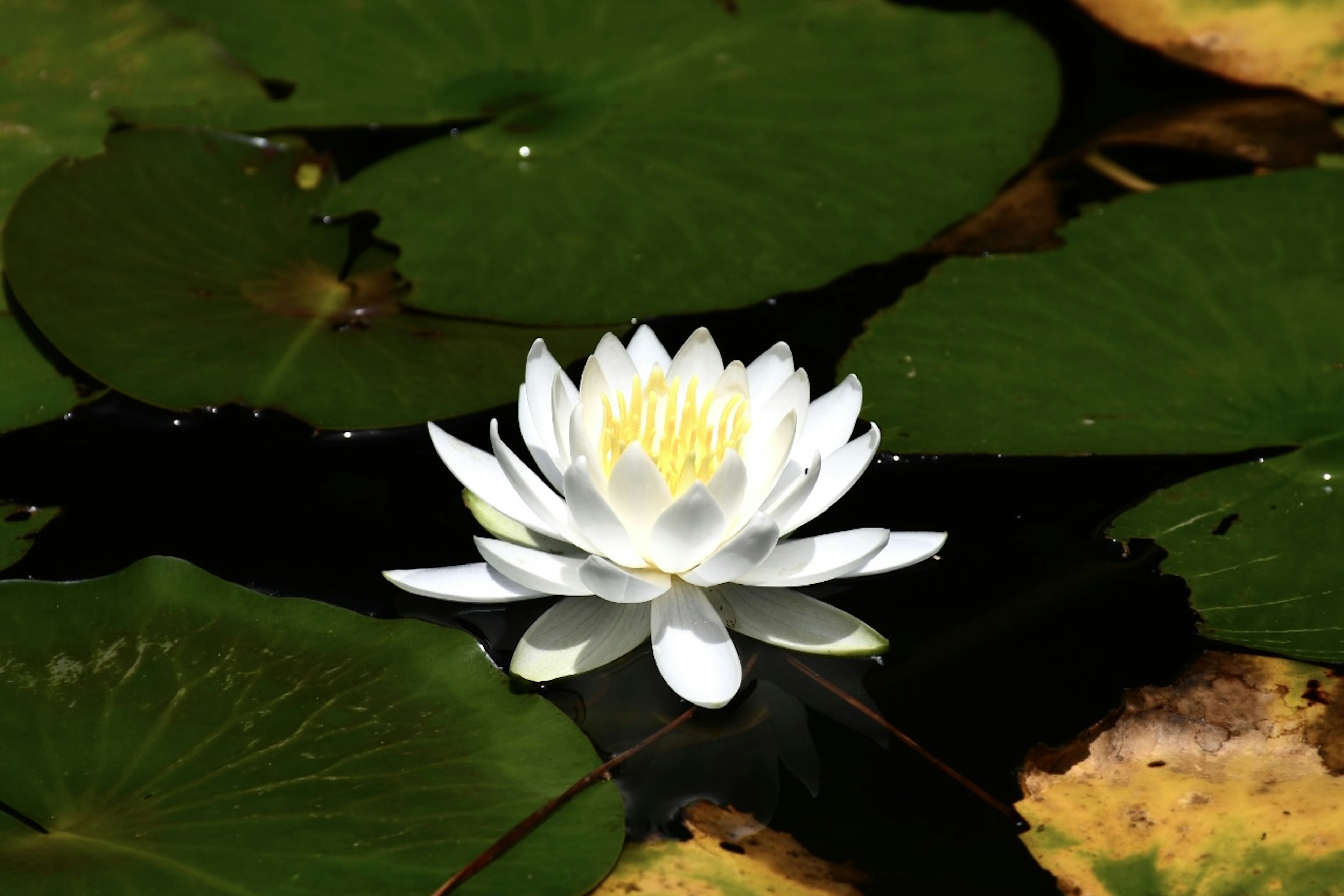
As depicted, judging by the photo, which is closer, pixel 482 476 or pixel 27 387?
pixel 482 476

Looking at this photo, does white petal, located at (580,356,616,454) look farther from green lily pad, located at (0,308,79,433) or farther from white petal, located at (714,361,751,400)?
green lily pad, located at (0,308,79,433)

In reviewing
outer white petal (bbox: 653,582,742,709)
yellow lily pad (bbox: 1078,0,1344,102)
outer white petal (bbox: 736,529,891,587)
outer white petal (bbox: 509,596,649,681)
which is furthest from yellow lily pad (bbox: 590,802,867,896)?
yellow lily pad (bbox: 1078,0,1344,102)

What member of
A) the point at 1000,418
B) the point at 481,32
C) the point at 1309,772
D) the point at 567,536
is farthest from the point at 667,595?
the point at 481,32

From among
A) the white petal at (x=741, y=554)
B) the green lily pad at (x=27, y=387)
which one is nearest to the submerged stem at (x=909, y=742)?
the white petal at (x=741, y=554)

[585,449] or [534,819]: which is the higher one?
[585,449]

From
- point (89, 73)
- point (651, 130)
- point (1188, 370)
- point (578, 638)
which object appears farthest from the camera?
point (89, 73)

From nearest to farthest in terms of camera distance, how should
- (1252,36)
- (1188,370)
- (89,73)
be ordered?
1. (1188,370)
2. (89,73)
3. (1252,36)

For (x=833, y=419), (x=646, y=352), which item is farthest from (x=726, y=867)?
(x=646, y=352)

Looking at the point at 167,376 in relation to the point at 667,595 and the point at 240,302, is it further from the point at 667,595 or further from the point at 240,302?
the point at 667,595

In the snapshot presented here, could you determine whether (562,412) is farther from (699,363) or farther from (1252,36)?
(1252,36)
